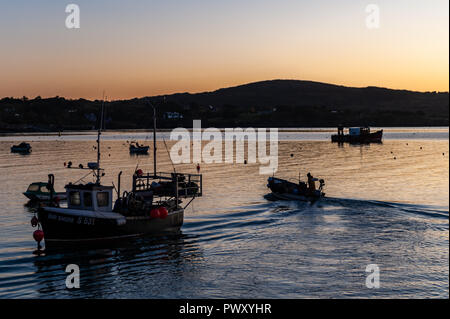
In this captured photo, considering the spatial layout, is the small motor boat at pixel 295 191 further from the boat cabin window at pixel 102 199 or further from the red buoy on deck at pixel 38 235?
the red buoy on deck at pixel 38 235

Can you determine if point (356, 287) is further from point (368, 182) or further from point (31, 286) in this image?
point (368, 182)

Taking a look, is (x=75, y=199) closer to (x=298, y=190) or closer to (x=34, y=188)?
(x=34, y=188)

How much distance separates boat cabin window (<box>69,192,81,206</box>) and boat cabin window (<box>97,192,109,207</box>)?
139 cm

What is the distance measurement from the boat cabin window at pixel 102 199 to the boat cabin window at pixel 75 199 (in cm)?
139

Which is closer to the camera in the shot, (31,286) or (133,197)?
(31,286)

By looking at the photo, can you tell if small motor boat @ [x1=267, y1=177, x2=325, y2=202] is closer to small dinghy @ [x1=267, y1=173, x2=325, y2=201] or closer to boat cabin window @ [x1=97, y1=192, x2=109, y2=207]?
small dinghy @ [x1=267, y1=173, x2=325, y2=201]

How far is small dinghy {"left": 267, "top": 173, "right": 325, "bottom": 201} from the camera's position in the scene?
2050 inches

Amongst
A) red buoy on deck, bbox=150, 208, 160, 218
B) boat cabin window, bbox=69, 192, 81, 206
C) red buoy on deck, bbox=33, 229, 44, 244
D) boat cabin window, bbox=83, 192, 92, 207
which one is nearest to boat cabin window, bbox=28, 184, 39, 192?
boat cabin window, bbox=69, 192, 81, 206

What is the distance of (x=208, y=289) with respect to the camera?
25062mm

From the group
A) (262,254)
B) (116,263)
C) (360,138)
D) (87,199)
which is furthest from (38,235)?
(360,138)

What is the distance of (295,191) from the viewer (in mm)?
52938

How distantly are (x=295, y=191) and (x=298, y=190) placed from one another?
0.35 m

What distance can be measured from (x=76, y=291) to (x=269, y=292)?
10.00 m

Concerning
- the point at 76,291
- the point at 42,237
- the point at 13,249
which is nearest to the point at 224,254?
the point at 76,291
